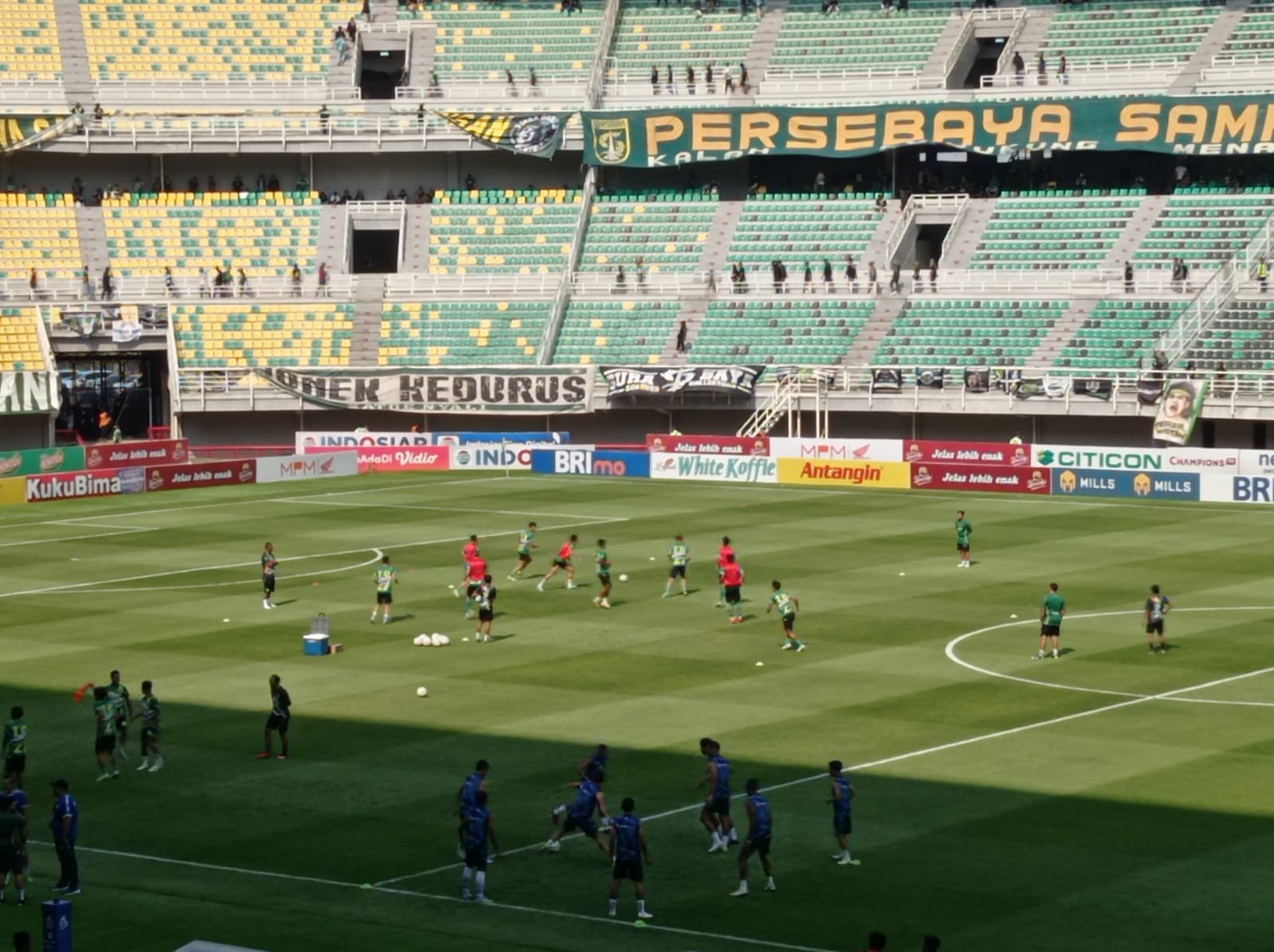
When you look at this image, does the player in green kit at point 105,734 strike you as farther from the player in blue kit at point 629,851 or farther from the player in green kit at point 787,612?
the player in green kit at point 787,612

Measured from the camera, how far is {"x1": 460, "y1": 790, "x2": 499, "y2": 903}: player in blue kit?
25.2 meters

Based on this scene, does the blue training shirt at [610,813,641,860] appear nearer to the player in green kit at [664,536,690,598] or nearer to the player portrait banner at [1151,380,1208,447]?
the player in green kit at [664,536,690,598]

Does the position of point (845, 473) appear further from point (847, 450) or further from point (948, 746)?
point (948, 746)

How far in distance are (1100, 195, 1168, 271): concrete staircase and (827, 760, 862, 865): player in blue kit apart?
5699cm

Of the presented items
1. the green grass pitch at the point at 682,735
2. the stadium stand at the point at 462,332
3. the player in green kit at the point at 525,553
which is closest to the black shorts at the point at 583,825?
the green grass pitch at the point at 682,735

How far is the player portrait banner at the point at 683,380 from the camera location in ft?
262

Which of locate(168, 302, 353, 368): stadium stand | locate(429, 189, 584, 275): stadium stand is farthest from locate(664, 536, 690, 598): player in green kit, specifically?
locate(429, 189, 584, 275): stadium stand

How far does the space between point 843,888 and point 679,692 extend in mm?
11710

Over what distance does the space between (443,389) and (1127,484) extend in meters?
28.6

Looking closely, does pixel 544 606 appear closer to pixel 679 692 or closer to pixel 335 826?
pixel 679 692

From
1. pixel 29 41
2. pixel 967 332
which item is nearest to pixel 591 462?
pixel 967 332

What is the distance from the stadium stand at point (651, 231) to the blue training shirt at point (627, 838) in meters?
64.5

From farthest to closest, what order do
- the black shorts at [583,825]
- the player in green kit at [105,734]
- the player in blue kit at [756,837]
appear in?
the player in green kit at [105,734], the black shorts at [583,825], the player in blue kit at [756,837]

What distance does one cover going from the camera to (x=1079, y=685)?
37.2 m
